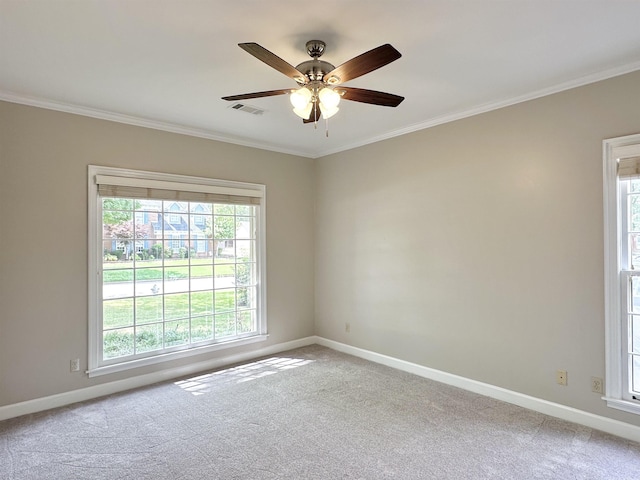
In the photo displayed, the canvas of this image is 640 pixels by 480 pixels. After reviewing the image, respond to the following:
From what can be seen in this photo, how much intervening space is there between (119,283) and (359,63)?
306cm

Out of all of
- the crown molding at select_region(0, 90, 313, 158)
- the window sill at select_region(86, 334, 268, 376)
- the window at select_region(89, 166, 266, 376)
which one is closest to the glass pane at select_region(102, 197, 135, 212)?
the window at select_region(89, 166, 266, 376)

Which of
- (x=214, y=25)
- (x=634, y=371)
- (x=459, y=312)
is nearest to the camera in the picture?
(x=214, y=25)

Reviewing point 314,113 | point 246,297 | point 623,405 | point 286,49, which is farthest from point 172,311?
point 623,405

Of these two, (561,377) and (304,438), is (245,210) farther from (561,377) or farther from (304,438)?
(561,377)

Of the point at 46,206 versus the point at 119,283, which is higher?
the point at 46,206

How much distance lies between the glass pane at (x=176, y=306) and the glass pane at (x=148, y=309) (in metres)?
0.07

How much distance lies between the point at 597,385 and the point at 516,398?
0.63 m

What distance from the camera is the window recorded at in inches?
137

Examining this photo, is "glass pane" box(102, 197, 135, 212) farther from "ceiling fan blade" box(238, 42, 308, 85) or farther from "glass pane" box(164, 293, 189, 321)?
"ceiling fan blade" box(238, 42, 308, 85)

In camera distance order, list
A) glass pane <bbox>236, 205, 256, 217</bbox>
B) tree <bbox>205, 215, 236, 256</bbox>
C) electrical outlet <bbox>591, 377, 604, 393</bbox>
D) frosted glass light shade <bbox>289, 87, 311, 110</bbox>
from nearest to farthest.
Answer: frosted glass light shade <bbox>289, 87, 311, 110</bbox> → electrical outlet <bbox>591, 377, 604, 393</bbox> → tree <bbox>205, 215, 236, 256</bbox> → glass pane <bbox>236, 205, 256, 217</bbox>

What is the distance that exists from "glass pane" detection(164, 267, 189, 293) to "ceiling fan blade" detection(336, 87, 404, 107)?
268cm

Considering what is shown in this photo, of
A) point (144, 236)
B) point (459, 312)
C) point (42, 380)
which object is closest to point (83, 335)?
point (42, 380)

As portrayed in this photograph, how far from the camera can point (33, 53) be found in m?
2.37

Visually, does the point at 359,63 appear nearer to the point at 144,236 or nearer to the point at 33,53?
the point at 33,53
